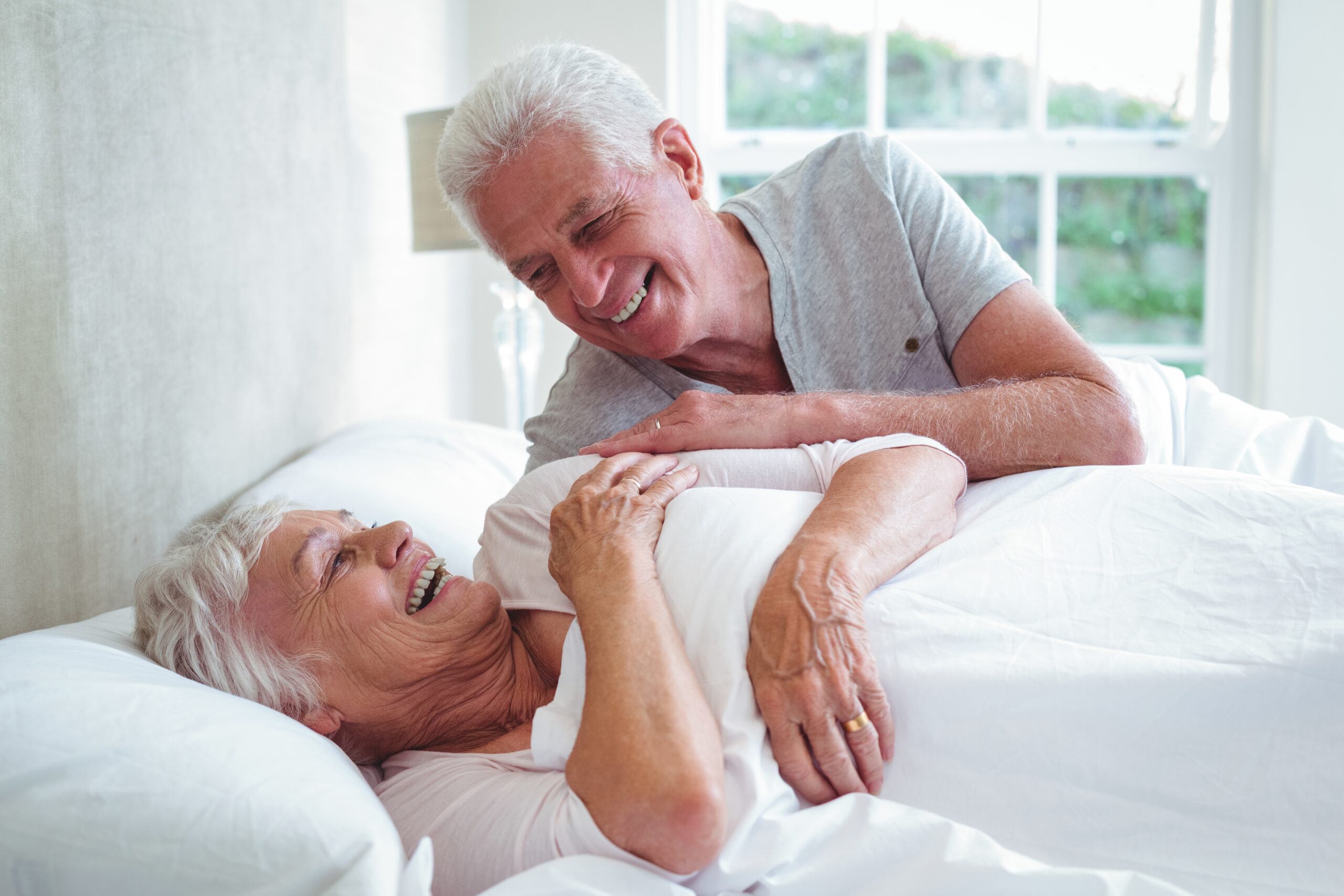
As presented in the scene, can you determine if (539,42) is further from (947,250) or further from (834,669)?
(834,669)

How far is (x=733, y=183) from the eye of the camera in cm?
379

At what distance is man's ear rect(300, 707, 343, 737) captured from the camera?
1171mm

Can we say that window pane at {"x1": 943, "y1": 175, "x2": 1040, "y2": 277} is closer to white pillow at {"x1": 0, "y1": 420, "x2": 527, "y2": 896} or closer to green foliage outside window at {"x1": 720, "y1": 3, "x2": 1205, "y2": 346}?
green foliage outside window at {"x1": 720, "y1": 3, "x2": 1205, "y2": 346}

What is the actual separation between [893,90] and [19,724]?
3.52 metres

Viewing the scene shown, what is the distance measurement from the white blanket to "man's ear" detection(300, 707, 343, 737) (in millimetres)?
305

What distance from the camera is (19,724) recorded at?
87cm

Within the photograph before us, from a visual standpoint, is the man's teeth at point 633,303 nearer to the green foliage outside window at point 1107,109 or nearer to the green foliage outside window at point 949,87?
the green foliage outside window at point 949,87

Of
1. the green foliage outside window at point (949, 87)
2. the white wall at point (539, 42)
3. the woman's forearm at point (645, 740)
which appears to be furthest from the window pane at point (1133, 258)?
the woman's forearm at point (645, 740)

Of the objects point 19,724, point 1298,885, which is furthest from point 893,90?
point 19,724

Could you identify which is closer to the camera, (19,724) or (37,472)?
(19,724)

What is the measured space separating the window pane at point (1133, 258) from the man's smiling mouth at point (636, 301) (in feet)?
8.33

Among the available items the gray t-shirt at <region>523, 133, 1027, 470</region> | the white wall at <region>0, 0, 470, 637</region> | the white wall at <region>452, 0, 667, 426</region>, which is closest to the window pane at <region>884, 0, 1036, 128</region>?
the white wall at <region>452, 0, 667, 426</region>

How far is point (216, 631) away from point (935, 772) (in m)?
0.87

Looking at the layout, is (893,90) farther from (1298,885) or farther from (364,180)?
(1298,885)
